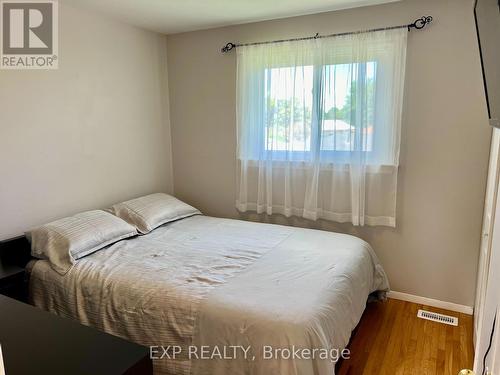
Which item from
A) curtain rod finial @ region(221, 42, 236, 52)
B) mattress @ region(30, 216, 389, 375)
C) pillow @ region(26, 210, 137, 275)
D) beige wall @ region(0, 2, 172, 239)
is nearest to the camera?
mattress @ region(30, 216, 389, 375)

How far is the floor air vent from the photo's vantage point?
2.62 m

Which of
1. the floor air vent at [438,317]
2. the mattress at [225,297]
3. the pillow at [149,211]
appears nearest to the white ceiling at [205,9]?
the pillow at [149,211]

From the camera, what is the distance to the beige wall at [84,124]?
2492 mm

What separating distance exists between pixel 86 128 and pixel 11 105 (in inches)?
22.9

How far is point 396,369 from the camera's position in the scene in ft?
7.04

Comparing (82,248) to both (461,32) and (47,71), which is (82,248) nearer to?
(47,71)

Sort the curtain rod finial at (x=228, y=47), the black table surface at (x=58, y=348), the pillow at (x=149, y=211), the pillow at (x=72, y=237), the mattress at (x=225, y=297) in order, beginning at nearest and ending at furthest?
the black table surface at (x=58, y=348) < the mattress at (x=225, y=297) < the pillow at (x=72, y=237) < the pillow at (x=149, y=211) < the curtain rod finial at (x=228, y=47)

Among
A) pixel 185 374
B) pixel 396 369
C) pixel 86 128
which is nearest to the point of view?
pixel 185 374

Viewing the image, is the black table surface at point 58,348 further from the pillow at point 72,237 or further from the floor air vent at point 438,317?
the floor air vent at point 438,317

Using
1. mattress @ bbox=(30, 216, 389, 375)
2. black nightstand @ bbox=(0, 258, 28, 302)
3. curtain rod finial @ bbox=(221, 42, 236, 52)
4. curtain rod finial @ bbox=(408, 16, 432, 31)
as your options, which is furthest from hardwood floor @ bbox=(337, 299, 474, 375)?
curtain rod finial @ bbox=(221, 42, 236, 52)

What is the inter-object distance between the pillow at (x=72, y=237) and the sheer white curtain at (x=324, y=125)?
1.31 meters

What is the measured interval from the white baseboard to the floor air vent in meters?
0.13

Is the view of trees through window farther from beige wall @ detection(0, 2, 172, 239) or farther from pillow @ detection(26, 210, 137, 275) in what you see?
pillow @ detection(26, 210, 137, 275)

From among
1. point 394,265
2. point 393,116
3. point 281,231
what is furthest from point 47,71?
point 394,265
